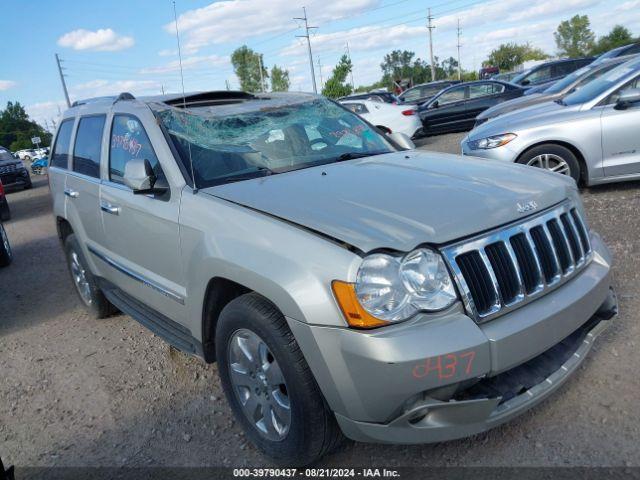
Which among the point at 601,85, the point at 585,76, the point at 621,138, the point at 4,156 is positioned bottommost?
the point at 621,138

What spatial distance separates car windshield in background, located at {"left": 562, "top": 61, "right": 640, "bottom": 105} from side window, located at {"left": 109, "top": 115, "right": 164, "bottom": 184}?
18.0 feet

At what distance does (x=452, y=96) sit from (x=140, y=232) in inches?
579

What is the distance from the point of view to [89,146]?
4414mm

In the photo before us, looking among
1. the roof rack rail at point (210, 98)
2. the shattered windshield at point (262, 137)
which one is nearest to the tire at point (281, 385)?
the shattered windshield at point (262, 137)

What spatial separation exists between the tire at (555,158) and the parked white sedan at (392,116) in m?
7.90

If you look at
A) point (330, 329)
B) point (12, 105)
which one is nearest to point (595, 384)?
point (330, 329)

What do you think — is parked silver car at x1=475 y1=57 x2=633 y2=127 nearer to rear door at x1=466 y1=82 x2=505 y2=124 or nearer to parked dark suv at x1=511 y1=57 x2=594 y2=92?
rear door at x1=466 y1=82 x2=505 y2=124

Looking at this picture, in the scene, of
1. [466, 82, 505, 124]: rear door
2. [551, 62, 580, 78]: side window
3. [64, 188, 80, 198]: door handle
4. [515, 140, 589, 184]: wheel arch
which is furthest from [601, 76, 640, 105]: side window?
[551, 62, 580, 78]: side window

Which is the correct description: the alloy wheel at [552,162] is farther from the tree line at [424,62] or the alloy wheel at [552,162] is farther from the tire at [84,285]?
the tree line at [424,62]

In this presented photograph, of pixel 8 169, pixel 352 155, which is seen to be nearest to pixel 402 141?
pixel 352 155

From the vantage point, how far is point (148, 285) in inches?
137

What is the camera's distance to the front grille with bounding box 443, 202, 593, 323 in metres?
2.28

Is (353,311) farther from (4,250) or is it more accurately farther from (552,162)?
(4,250)

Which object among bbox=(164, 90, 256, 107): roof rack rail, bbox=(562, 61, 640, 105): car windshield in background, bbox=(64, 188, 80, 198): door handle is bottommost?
bbox=(64, 188, 80, 198): door handle
